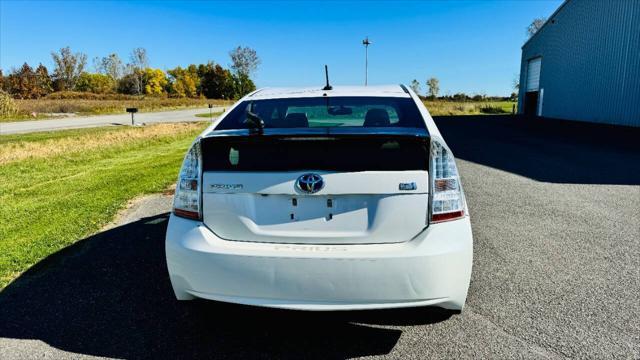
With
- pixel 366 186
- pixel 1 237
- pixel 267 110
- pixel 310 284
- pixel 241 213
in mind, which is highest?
pixel 267 110

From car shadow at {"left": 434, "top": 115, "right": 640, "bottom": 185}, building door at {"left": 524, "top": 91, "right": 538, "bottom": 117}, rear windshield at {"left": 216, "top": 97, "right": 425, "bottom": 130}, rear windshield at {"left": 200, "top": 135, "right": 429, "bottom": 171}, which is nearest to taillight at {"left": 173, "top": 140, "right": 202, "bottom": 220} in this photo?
rear windshield at {"left": 200, "top": 135, "right": 429, "bottom": 171}

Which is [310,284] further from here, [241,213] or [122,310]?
[122,310]

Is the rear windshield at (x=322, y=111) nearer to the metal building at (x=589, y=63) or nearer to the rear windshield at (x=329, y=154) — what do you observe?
the rear windshield at (x=329, y=154)

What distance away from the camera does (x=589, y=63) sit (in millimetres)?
27594

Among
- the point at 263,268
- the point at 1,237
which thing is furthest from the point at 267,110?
the point at 1,237

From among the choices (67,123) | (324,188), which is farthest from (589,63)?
(67,123)

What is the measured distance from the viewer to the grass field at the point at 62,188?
499 centimetres

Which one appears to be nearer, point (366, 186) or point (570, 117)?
point (366, 186)

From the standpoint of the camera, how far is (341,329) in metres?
3.12

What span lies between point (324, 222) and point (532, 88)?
40.3 m

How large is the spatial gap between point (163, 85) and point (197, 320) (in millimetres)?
115662

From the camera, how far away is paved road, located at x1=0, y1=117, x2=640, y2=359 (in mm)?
2848

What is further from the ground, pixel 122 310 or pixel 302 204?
pixel 302 204

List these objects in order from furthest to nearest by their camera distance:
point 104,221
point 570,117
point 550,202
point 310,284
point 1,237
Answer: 1. point 570,117
2. point 550,202
3. point 104,221
4. point 1,237
5. point 310,284
